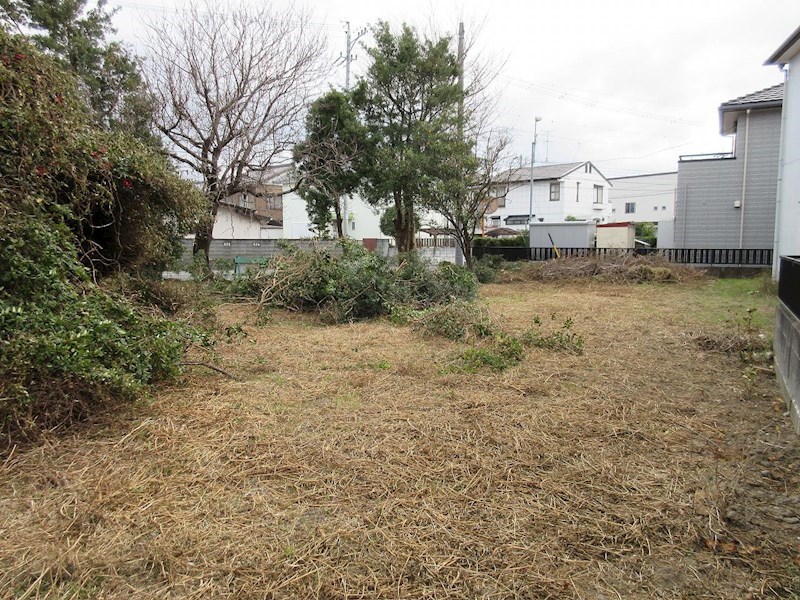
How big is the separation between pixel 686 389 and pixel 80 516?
4302 millimetres

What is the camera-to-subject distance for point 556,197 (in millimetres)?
33719

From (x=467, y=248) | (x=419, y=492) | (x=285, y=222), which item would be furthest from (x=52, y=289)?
(x=285, y=222)

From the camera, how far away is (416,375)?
181 inches

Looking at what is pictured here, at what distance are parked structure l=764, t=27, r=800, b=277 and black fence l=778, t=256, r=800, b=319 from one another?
6465 millimetres

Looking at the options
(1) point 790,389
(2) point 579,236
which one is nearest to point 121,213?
(1) point 790,389

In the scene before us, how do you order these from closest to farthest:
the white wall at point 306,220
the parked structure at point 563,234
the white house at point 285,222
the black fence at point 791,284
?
the black fence at point 791,284, the parked structure at point 563,234, the white house at point 285,222, the white wall at point 306,220

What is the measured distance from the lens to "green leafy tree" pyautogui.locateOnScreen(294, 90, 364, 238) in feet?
43.0

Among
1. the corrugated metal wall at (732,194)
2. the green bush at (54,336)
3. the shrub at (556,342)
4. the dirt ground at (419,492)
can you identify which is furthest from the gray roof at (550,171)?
the green bush at (54,336)

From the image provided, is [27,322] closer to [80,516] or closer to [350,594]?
[80,516]

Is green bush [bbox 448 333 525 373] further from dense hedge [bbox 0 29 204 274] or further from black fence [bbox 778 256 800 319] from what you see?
dense hedge [bbox 0 29 204 274]

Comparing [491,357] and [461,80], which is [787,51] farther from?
[491,357]

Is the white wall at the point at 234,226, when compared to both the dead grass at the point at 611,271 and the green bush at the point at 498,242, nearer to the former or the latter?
the green bush at the point at 498,242

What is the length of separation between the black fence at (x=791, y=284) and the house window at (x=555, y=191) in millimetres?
30162

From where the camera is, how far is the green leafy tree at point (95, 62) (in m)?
11.3
